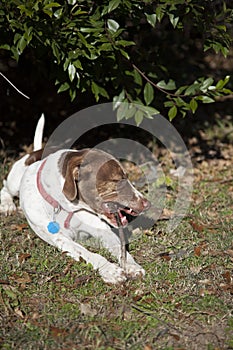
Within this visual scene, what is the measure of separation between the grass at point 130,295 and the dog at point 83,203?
0.10 meters

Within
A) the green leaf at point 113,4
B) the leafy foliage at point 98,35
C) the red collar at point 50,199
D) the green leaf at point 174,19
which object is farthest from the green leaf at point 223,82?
the red collar at point 50,199

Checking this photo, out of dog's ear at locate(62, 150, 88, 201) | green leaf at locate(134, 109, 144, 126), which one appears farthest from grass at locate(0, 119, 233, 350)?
green leaf at locate(134, 109, 144, 126)

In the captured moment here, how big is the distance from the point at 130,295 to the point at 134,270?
0.29 meters

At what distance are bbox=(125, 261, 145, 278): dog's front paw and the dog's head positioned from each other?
30cm

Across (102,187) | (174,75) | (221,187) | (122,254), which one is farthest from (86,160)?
(174,75)

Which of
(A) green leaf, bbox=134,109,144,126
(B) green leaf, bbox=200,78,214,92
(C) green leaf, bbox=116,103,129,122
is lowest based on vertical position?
(C) green leaf, bbox=116,103,129,122

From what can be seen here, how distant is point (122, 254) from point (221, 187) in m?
2.08

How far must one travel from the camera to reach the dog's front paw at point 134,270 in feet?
12.7

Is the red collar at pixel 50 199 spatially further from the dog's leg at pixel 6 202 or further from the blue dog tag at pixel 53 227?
the dog's leg at pixel 6 202

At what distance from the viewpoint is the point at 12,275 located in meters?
3.89

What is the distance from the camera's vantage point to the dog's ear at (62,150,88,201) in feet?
13.1

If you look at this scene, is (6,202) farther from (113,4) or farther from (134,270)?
(113,4)

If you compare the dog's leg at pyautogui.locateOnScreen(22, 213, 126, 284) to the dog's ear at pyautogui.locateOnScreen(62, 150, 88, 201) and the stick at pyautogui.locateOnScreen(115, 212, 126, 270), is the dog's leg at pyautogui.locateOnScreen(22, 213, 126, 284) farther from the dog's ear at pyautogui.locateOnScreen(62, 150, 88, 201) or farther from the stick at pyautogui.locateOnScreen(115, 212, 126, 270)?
the dog's ear at pyautogui.locateOnScreen(62, 150, 88, 201)

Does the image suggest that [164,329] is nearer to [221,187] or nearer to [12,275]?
[12,275]
